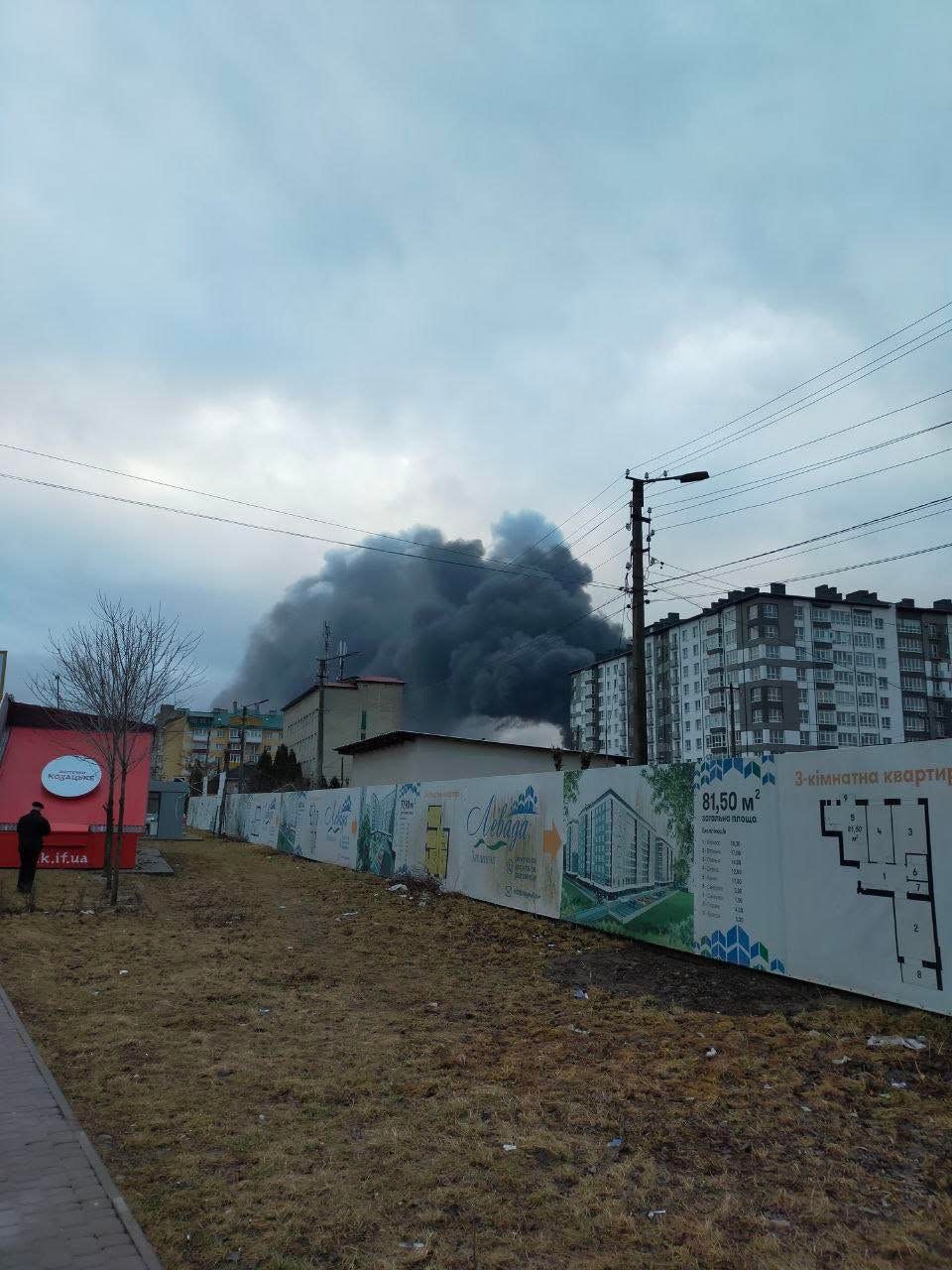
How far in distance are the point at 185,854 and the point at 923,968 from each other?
1017 inches

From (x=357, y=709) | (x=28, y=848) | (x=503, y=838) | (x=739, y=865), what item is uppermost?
(x=357, y=709)

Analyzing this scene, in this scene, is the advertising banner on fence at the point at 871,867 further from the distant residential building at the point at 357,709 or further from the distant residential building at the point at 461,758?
the distant residential building at the point at 357,709

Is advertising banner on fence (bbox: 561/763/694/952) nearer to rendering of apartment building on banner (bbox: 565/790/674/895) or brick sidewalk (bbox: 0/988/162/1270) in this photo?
rendering of apartment building on banner (bbox: 565/790/674/895)

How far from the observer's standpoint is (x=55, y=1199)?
4.07m

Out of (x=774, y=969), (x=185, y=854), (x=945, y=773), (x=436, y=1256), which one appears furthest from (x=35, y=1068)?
(x=185, y=854)

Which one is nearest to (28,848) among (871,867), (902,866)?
(871,867)

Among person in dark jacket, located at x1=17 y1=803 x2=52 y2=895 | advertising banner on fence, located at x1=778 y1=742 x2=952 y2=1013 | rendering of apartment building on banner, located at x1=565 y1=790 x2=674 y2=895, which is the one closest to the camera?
advertising banner on fence, located at x1=778 y1=742 x2=952 y2=1013

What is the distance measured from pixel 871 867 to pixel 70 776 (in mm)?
18113

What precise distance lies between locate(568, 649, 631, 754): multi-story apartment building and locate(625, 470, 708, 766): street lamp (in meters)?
97.2

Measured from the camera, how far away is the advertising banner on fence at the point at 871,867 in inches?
282

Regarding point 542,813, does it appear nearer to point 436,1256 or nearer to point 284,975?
point 284,975

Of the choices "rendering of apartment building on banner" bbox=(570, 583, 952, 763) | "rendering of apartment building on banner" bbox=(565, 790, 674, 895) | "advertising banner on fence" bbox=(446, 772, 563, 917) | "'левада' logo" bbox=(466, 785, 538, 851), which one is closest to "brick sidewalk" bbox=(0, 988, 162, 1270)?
"rendering of apartment building on banner" bbox=(565, 790, 674, 895)

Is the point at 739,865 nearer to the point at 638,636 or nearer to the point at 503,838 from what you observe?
the point at 503,838

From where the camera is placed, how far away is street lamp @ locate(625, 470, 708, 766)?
17.5m
